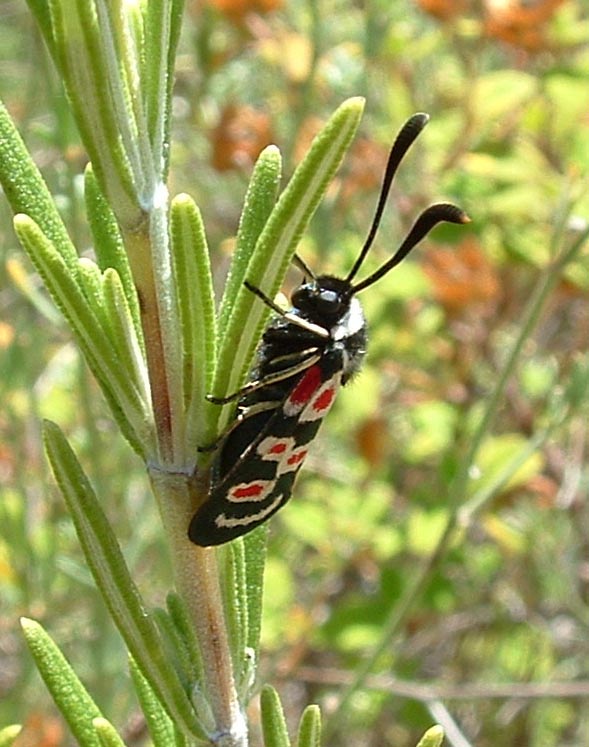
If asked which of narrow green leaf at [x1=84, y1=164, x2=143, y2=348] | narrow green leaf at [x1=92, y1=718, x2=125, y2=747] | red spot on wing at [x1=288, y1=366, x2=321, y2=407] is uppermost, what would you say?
narrow green leaf at [x1=84, y1=164, x2=143, y2=348]

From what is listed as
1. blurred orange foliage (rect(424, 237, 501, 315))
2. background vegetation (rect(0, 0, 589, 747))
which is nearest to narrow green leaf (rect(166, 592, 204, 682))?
background vegetation (rect(0, 0, 589, 747))

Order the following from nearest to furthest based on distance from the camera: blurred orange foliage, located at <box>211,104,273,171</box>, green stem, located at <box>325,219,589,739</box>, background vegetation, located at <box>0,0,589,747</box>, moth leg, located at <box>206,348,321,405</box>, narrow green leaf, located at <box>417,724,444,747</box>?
narrow green leaf, located at <box>417,724,444,747</box>, moth leg, located at <box>206,348,321,405</box>, green stem, located at <box>325,219,589,739</box>, background vegetation, located at <box>0,0,589,747</box>, blurred orange foliage, located at <box>211,104,273,171</box>

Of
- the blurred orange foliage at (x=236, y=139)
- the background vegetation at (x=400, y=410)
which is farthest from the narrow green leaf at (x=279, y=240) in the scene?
the blurred orange foliage at (x=236, y=139)

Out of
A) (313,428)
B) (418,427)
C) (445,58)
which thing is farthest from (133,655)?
(445,58)

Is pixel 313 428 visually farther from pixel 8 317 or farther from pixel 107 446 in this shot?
pixel 8 317

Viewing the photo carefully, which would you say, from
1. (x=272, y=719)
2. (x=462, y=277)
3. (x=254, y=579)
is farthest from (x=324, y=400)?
(x=462, y=277)

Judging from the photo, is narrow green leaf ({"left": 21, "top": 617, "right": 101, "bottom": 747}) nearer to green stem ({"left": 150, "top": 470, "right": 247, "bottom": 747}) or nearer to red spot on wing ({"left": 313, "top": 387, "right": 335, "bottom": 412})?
green stem ({"left": 150, "top": 470, "right": 247, "bottom": 747})
